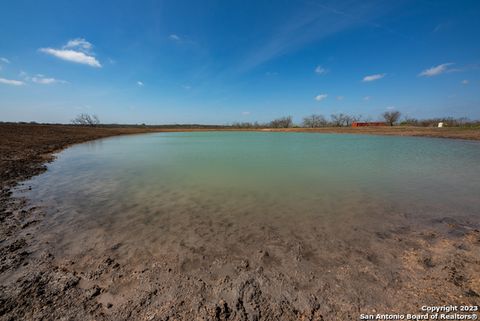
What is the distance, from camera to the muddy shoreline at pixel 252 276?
7.91ft

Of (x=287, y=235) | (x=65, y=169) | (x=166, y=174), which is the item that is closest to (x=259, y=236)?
(x=287, y=235)

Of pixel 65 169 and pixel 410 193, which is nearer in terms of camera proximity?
pixel 410 193

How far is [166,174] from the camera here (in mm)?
9297

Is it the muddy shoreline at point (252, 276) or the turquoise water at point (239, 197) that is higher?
the turquoise water at point (239, 197)

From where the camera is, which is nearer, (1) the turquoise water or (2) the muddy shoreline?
A: (2) the muddy shoreline

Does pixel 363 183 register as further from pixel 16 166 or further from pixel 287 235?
pixel 16 166

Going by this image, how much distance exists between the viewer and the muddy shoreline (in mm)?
2412

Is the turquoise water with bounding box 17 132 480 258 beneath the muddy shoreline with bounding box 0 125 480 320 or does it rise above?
above

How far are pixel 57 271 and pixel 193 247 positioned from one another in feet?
6.31

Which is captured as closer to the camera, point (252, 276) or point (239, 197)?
point (252, 276)

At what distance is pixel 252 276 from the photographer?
299 cm

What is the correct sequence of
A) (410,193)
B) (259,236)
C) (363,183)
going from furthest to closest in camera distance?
(363,183) < (410,193) < (259,236)

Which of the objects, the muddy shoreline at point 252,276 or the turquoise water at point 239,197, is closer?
the muddy shoreline at point 252,276

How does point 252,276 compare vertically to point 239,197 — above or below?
below
